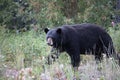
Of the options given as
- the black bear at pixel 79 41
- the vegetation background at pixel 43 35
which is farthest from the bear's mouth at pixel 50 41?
the vegetation background at pixel 43 35

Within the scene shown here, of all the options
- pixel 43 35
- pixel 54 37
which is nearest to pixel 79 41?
pixel 54 37

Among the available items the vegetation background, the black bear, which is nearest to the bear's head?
the black bear

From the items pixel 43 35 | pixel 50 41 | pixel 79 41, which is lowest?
pixel 43 35

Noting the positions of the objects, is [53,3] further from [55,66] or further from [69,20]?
[55,66]

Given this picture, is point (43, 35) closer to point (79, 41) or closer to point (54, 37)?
point (79, 41)

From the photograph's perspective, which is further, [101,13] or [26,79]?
[101,13]

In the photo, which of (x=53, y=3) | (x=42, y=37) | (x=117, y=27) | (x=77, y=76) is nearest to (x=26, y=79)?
(x=77, y=76)

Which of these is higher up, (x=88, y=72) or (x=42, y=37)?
(x=88, y=72)

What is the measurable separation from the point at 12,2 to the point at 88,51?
27.4 ft

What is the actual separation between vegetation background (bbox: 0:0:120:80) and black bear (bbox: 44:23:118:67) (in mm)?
256

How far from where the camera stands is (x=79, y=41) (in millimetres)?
8227

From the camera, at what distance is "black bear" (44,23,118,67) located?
25.7 feet

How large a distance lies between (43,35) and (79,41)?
143 inches

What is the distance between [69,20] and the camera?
41.4 feet
